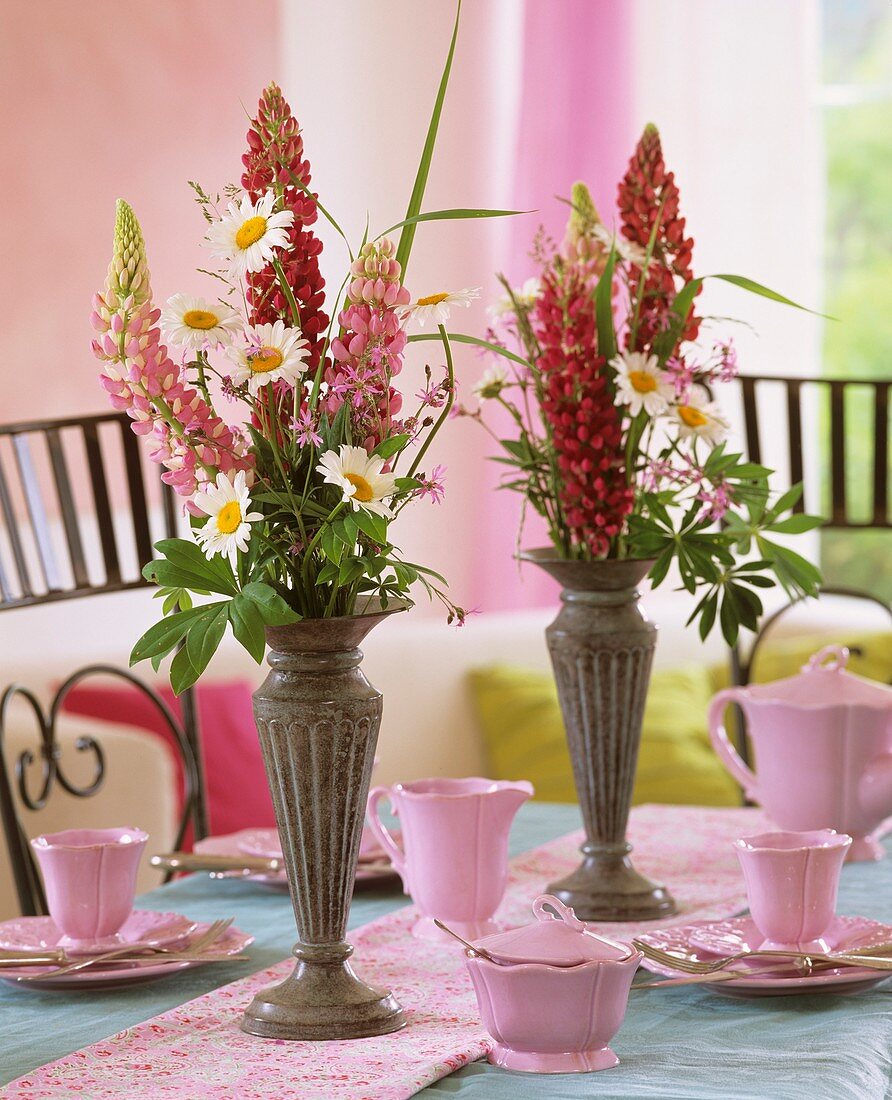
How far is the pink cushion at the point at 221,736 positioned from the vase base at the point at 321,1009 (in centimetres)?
163

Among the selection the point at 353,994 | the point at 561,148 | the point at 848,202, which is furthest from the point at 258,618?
the point at 848,202

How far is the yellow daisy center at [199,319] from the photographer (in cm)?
91

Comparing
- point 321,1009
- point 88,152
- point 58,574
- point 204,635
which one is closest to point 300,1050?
point 321,1009

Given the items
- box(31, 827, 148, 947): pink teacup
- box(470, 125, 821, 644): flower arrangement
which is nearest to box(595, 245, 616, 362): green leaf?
box(470, 125, 821, 644): flower arrangement

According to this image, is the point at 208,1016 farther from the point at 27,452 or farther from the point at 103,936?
the point at 27,452

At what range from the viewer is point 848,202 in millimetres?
6594

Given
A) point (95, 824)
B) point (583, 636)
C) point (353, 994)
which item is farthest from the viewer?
point (95, 824)

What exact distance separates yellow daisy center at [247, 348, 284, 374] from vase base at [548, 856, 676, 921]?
1.86ft

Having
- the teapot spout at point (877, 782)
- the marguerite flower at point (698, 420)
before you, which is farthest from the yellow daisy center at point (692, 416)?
the teapot spout at point (877, 782)

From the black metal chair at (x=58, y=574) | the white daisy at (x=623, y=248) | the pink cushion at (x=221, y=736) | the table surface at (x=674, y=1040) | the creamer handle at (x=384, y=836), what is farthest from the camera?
the pink cushion at (x=221, y=736)

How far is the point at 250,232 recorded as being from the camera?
0.91 metres

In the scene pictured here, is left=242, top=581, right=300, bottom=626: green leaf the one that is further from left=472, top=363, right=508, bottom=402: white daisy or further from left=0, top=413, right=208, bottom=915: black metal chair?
left=0, top=413, right=208, bottom=915: black metal chair

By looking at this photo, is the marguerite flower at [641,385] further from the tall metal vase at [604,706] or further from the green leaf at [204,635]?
the green leaf at [204,635]

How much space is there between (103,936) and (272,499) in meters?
0.40
